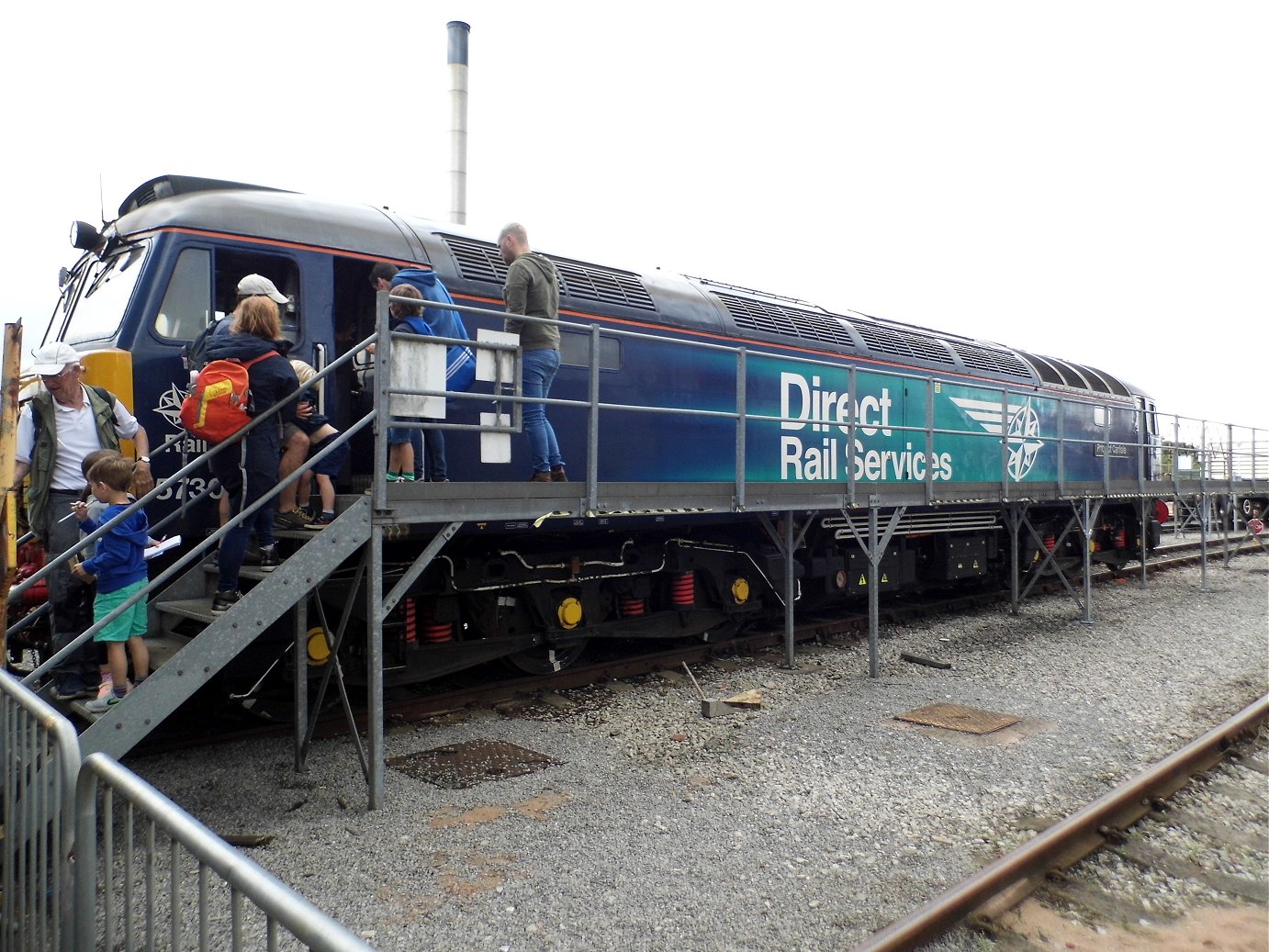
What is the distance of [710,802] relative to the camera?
4.89 meters

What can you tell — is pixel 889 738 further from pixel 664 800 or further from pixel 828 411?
pixel 828 411

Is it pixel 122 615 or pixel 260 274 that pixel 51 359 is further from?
pixel 260 274

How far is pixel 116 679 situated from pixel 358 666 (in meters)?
2.05

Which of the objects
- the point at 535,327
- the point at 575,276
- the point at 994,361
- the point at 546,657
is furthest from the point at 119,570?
the point at 994,361

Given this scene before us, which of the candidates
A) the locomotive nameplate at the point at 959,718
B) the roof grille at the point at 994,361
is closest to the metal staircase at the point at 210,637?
the locomotive nameplate at the point at 959,718

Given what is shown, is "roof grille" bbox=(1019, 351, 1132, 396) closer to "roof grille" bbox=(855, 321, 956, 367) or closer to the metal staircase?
"roof grille" bbox=(855, 321, 956, 367)

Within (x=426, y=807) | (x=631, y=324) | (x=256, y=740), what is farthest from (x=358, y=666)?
(x=631, y=324)

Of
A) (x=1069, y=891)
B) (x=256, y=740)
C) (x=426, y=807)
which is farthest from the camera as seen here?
(x=256, y=740)

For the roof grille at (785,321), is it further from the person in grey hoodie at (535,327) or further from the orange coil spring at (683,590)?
the person in grey hoodie at (535,327)

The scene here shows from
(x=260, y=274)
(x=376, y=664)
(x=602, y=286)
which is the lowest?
(x=376, y=664)

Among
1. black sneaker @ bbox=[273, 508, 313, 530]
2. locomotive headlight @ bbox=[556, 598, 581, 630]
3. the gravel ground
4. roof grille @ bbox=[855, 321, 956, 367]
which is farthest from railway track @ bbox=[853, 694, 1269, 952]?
roof grille @ bbox=[855, 321, 956, 367]

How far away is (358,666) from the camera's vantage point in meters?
6.26

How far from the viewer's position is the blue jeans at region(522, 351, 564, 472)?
570cm

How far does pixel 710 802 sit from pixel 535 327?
116 inches
